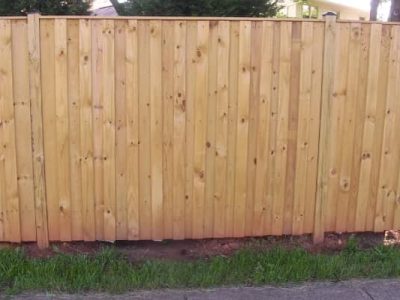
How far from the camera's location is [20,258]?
4.83 meters

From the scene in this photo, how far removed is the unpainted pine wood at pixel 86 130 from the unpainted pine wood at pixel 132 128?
31 cm

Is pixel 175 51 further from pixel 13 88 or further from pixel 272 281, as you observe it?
pixel 272 281

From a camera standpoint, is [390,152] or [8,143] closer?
[8,143]

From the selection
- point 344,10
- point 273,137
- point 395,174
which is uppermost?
point 344,10

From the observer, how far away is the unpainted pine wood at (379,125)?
16.6ft

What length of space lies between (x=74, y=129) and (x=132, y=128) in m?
0.48

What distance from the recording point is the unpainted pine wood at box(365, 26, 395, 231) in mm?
5066

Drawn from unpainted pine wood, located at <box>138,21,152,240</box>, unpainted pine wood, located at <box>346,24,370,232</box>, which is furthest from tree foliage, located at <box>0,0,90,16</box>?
unpainted pine wood, located at <box>346,24,370,232</box>

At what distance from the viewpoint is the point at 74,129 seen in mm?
4898

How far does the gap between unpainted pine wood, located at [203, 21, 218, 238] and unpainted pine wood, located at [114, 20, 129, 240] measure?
2.30 feet

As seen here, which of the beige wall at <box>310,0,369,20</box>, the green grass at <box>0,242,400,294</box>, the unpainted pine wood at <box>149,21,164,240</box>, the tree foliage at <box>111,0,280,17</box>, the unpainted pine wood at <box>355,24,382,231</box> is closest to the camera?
the green grass at <box>0,242,400,294</box>

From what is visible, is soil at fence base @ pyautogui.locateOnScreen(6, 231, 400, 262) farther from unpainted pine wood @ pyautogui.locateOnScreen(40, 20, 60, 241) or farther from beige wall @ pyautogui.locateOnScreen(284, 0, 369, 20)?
beige wall @ pyautogui.locateOnScreen(284, 0, 369, 20)

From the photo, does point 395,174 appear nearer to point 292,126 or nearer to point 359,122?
point 359,122

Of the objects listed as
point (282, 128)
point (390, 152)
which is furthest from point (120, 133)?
point (390, 152)
